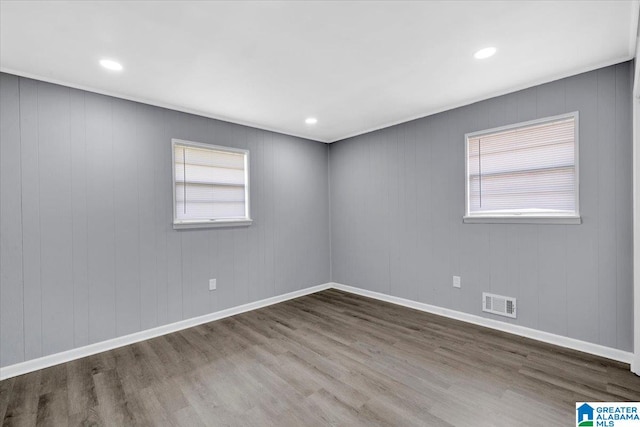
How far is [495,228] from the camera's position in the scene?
10.6 feet

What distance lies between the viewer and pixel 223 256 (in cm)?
382

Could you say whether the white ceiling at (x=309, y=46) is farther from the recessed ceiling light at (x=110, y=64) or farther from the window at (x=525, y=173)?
the window at (x=525, y=173)

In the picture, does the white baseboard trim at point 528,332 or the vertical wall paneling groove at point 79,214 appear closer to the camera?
the white baseboard trim at point 528,332

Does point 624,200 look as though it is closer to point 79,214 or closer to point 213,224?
point 213,224

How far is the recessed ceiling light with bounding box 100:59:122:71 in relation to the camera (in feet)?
7.86

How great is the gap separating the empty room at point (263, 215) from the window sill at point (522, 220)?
0.05ft

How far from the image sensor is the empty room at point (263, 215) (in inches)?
78.3

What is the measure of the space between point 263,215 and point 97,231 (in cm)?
194

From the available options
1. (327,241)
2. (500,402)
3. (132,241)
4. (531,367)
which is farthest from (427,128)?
(132,241)

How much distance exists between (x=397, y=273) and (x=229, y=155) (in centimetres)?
283

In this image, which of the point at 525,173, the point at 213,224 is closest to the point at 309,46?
the point at 213,224

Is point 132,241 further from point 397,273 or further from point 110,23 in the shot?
point 397,273

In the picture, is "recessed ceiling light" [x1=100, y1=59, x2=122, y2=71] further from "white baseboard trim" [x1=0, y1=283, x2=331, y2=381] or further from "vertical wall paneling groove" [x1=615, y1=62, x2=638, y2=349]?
"vertical wall paneling groove" [x1=615, y1=62, x2=638, y2=349]

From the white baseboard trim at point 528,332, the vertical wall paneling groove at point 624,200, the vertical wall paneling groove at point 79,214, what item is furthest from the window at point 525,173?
the vertical wall paneling groove at point 79,214
